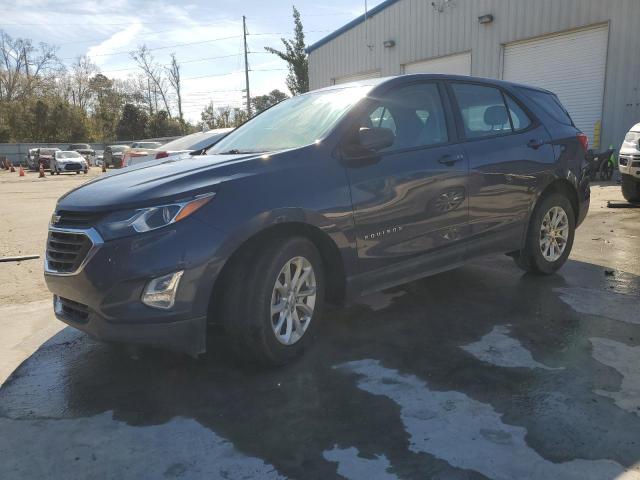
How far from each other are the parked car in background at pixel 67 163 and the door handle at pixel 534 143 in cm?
3138

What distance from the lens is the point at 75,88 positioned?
6688cm

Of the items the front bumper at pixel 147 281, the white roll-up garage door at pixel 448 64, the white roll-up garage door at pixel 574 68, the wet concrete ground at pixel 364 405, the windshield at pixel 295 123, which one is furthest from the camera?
the white roll-up garage door at pixel 448 64

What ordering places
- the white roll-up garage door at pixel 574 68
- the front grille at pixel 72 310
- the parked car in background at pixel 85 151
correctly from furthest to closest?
the parked car in background at pixel 85 151 < the white roll-up garage door at pixel 574 68 < the front grille at pixel 72 310

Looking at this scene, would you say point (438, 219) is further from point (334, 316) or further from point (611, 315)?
point (611, 315)

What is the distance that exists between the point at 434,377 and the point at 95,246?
2.02m

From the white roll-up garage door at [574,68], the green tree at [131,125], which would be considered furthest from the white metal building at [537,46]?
the green tree at [131,125]

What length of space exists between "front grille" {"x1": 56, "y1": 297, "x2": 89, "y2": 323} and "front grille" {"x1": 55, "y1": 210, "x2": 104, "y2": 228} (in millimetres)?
441

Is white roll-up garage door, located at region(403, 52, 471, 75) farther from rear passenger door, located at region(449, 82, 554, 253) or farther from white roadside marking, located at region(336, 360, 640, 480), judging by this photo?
white roadside marking, located at region(336, 360, 640, 480)

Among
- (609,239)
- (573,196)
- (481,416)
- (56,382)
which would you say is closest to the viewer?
(481,416)

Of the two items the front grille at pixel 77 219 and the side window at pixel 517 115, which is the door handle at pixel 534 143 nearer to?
the side window at pixel 517 115

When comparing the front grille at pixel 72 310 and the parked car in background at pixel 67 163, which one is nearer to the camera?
the front grille at pixel 72 310

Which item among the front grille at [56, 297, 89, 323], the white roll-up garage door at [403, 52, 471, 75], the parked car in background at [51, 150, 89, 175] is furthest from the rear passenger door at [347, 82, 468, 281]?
the parked car in background at [51, 150, 89, 175]

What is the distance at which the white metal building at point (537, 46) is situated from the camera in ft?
45.7

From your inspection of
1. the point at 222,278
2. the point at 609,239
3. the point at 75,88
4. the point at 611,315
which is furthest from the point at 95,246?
the point at 75,88
